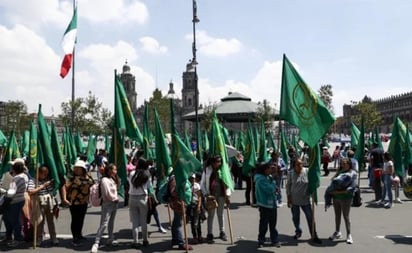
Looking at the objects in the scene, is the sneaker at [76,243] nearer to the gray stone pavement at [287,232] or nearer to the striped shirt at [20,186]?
the gray stone pavement at [287,232]

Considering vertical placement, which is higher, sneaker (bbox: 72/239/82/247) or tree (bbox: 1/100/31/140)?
tree (bbox: 1/100/31/140)

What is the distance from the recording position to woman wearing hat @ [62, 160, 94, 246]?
7.98m

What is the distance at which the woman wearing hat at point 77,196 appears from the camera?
798 cm

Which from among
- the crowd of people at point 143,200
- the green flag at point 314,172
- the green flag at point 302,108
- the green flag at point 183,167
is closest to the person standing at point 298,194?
the crowd of people at point 143,200

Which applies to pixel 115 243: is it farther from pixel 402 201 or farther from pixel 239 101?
pixel 239 101

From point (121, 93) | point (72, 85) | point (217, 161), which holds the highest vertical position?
point (72, 85)

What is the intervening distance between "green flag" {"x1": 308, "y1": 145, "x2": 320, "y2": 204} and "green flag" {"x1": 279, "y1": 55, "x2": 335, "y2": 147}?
0.29 metres

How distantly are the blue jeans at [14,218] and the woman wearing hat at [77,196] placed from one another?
2.89ft

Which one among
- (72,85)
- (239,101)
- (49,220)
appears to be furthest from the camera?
(239,101)

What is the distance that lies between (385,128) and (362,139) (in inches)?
4668

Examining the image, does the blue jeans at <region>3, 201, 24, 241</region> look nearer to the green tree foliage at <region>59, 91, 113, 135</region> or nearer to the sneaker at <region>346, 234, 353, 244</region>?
the sneaker at <region>346, 234, 353, 244</region>

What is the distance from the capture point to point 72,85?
69.3 feet

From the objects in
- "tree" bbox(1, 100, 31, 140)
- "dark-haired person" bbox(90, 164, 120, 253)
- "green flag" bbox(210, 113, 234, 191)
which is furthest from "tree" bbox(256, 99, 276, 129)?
"dark-haired person" bbox(90, 164, 120, 253)

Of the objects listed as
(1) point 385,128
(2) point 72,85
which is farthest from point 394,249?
(1) point 385,128
